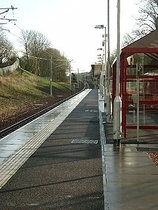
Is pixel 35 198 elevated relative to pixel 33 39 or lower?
lower

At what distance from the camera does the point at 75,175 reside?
960cm

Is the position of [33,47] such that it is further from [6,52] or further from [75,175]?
[75,175]

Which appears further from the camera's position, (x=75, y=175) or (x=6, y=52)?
(x=6, y=52)

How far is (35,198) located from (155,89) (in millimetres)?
10337

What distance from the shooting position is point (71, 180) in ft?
29.9

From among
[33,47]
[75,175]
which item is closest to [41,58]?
[33,47]

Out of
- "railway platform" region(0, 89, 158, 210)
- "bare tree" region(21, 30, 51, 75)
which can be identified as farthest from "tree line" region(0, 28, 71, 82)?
"railway platform" region(0, 89, 158, 210)

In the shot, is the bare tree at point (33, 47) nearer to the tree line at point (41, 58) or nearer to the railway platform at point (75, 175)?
the tree line at point (41, 58)

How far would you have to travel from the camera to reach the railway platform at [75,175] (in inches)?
289

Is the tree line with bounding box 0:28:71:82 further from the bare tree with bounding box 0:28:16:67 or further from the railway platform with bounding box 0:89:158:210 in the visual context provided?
the railway platform with bounding box 0:89:158:210

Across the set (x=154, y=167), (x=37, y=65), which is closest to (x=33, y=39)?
(x=37, y=65)

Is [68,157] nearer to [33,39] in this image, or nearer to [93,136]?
[93,136]

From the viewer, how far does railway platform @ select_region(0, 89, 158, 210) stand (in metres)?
7.35

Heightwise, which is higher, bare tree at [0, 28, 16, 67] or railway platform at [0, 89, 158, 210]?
bare tree at [0, 28, 16, 67]
